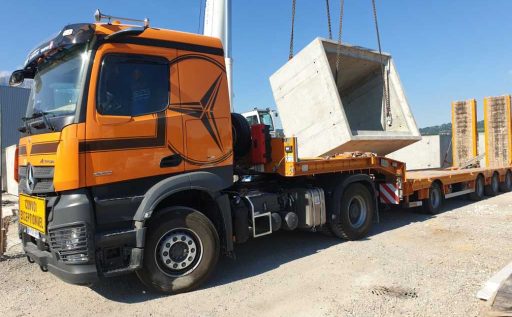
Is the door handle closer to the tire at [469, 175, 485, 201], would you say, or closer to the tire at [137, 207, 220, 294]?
the tire at [137, 207, 220, 294]

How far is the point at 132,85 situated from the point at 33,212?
5.78 ft

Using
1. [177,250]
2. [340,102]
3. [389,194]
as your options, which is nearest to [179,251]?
[177,250]

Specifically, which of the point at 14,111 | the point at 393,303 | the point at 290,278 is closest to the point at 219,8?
the point at 290,278

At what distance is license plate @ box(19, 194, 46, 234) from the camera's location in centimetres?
430

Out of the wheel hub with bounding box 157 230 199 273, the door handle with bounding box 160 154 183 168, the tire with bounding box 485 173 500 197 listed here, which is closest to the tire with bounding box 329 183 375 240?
the wheel hub with bounding box 157 230 199 273

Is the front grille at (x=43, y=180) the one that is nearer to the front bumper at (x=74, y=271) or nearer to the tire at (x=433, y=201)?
the front bumper at (x=74, y=271)

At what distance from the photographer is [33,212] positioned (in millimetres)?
4551

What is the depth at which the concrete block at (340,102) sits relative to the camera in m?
7.55

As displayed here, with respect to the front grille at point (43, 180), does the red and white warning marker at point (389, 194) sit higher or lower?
lower

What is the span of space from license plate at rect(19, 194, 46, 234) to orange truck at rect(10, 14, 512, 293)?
0.02 m

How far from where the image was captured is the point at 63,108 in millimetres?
4340

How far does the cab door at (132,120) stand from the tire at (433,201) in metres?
6.53

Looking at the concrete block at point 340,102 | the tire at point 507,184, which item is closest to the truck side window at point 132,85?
the concrete block at point 340,102

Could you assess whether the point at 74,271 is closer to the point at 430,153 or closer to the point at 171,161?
the point at 171,161
